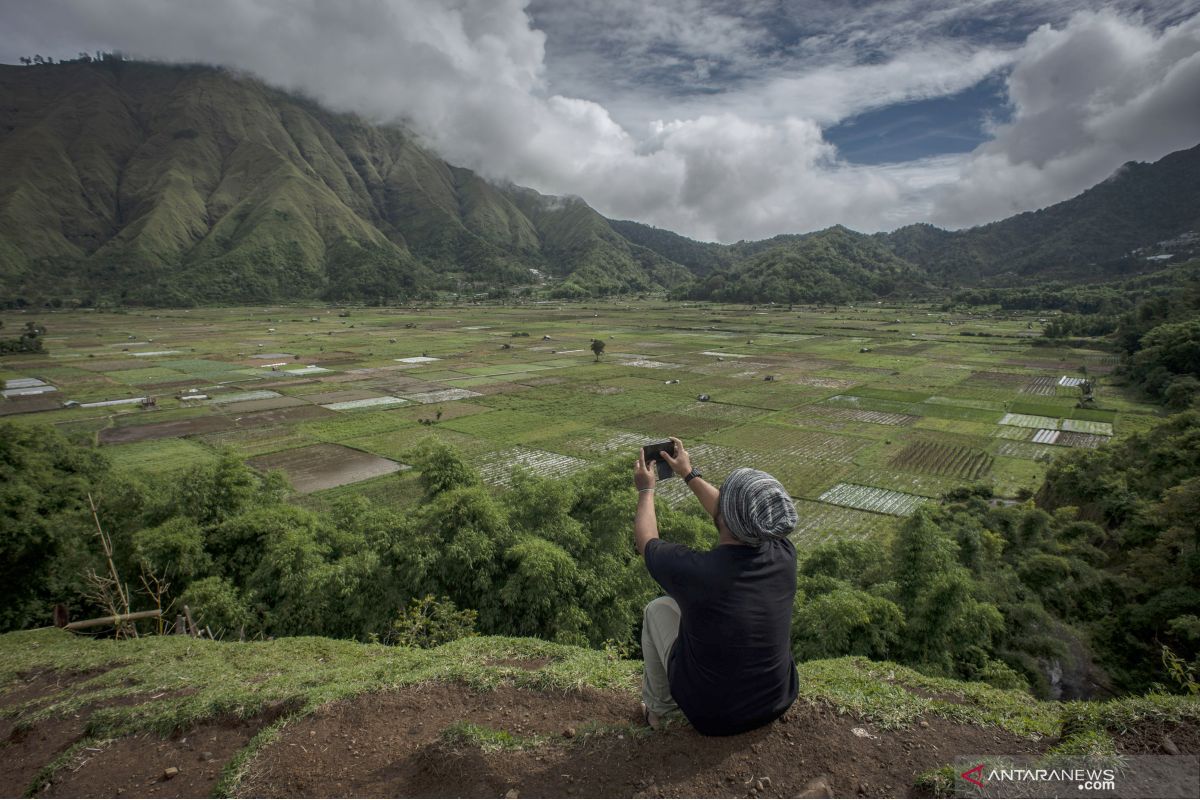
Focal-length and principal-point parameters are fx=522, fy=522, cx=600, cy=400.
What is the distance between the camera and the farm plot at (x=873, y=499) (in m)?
31.8

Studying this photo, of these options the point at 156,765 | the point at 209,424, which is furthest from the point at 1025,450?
the point at 209,424

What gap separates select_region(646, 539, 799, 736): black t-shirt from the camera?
388 centimetres

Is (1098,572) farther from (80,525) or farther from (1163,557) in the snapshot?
(80,525)

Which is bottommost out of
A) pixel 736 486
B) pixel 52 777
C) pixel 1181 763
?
pixel 52 777

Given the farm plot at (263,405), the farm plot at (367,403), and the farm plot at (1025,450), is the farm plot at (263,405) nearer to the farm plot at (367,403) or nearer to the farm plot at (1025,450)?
the farm plot at (367,403)

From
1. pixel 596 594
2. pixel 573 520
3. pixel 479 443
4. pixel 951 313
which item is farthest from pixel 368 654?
pixel 951 313

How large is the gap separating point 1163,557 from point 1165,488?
7.01 metres

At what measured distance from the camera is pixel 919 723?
523 centimetres

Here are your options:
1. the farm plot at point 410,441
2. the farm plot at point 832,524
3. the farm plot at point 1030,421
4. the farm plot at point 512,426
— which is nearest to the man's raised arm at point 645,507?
the farm plot at point 832,524

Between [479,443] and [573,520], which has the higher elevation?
[573,520]

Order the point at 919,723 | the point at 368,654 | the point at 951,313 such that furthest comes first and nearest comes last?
the point at 951,313, the point at 368,654, the point at 919,723

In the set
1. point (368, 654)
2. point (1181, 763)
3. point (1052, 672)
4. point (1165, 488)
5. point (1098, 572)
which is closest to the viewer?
point (1181, 763)

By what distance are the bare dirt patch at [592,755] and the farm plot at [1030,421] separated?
55.3m

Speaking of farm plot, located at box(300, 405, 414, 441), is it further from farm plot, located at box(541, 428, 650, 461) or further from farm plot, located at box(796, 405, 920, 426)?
farm plot, located at box(796, 405, 920, 426)
